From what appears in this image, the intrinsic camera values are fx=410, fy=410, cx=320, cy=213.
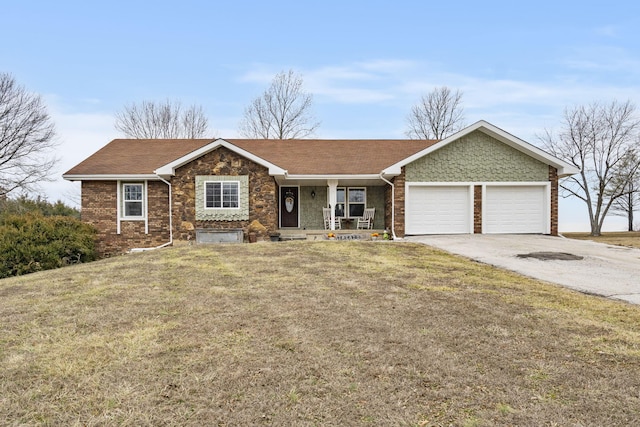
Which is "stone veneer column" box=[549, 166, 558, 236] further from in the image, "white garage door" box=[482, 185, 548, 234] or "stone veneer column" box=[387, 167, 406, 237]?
"stone veneer column" box=[387, 167, 406, 237]

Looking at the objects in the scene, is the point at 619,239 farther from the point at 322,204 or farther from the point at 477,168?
the point at 322,204

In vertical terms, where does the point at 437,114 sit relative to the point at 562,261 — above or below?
above

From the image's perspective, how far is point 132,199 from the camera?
17062mm

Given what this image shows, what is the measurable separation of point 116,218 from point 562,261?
15955mm

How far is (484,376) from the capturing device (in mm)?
3818

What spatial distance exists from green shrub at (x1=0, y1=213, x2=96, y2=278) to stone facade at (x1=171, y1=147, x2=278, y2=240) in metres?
3.24

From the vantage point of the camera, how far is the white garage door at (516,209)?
53.4 feet

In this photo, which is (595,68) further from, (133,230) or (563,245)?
(133,230)

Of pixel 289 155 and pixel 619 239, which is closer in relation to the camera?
pixel 289 155

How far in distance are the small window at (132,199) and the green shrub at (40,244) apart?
2.30 meters

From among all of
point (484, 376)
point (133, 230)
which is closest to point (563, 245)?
point (484, 376)

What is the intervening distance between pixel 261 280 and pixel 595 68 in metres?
17.5

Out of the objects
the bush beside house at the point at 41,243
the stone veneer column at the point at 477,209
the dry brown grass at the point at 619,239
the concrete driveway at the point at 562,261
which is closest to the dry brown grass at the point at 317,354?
the concrete driveway at the point at 562,261

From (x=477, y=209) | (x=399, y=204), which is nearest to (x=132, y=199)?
(x=399, y=204)
